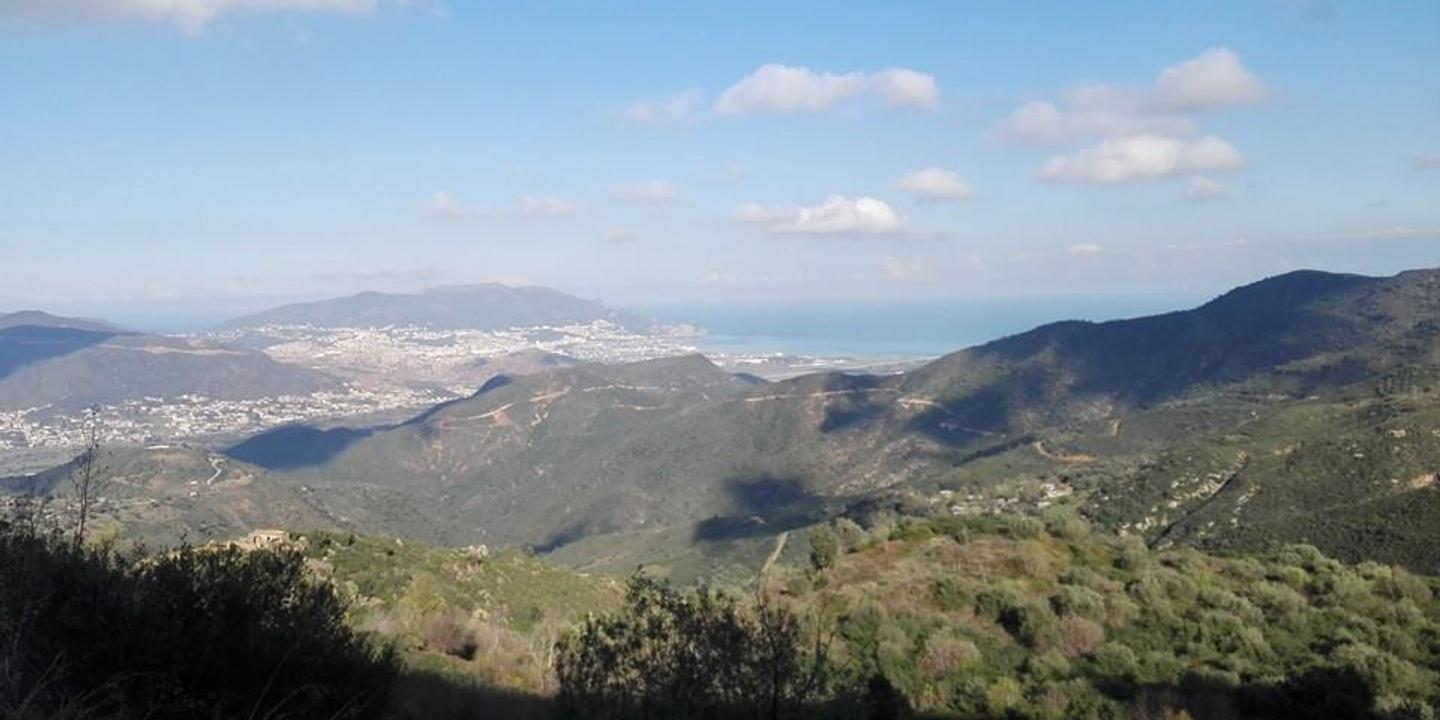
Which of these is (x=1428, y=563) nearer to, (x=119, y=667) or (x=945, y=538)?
(x=945, y=538)

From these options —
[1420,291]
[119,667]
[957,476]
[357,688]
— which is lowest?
[957,476]

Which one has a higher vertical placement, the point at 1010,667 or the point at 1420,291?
the point at 1420,291

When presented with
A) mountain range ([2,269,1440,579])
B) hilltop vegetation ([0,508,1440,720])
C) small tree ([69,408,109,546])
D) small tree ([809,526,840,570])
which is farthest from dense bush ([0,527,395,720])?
mountain range ([2,269,1440,579])

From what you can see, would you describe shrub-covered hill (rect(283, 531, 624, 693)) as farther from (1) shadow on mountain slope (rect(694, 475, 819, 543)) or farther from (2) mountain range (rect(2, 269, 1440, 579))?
(1) shadow on mountain slope (rect(694, 475, 819, 543))

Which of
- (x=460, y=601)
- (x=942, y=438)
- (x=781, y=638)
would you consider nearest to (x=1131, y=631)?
(x=781, y=638)

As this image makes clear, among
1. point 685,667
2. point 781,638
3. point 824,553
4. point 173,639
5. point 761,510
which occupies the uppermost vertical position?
point 173,639

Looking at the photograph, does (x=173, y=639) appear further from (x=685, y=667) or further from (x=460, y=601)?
(x=460, y=601)

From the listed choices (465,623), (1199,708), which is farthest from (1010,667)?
(465,623)
